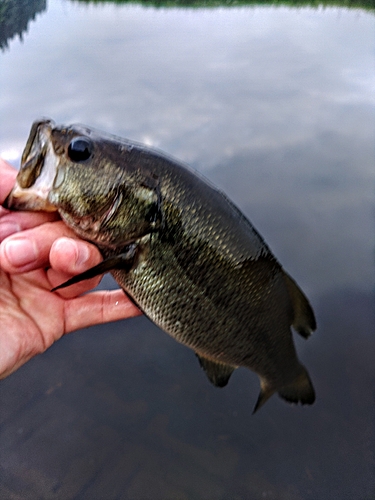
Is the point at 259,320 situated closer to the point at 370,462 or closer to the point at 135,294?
the point at 135,294

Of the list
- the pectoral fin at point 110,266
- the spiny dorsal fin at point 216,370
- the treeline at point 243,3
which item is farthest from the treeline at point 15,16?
the spiny dorsal fin at point 216,370

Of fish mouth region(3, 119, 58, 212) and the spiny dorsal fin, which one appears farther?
the spiny dorsal fin

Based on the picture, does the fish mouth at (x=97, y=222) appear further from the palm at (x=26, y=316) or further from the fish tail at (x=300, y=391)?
the fish tail at (x=300, y=391)

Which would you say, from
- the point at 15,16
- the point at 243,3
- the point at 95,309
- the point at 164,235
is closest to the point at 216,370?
the point at 95,309

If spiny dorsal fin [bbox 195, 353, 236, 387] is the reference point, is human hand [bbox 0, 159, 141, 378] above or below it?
above

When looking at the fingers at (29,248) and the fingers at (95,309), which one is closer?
the fingers at (29,248)

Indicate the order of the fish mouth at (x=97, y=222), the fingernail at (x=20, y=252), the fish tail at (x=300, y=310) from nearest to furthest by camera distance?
the fingernail at (x=20, y=252)
the fish mouth at (x=97, y=222)
the fish tail at (x=300, y=310)

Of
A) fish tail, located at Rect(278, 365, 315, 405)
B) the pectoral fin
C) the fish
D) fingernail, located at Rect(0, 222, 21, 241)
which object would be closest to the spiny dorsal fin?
the fish

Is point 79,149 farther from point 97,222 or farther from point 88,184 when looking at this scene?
point 97,222

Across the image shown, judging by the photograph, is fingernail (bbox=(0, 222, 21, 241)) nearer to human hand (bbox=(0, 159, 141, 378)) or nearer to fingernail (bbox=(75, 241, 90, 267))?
human hand (bbox=(0, 159, 141, 378))
